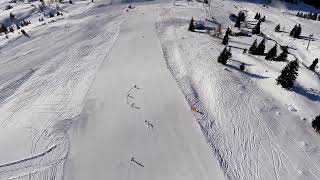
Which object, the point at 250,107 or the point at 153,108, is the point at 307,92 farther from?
the point at 153,108

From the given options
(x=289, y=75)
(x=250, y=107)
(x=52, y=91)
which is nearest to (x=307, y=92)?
(x=289, y=75)

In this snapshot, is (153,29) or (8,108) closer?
(8,108)

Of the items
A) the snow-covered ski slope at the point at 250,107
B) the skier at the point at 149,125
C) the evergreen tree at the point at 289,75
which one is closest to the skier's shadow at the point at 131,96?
the skier at the point at 149,125

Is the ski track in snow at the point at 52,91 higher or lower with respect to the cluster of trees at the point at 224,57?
lower

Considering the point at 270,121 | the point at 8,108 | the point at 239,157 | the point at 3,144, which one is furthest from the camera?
the point at 8,108

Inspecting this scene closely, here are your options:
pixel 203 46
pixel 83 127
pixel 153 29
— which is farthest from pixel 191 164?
pixel 153 29

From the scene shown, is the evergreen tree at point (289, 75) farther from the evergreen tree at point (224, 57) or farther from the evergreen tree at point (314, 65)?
the evergreen tree at point (224, 57)

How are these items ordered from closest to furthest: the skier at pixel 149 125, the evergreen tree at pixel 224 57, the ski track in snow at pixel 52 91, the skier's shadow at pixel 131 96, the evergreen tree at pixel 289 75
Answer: the ski track in snow at pixel 52 91
the skier at pixel 149 125
the skier's shadow at pixel 131 96
the evergreen tree at pixel 289 75
the evergreen tree at pixel 224 57

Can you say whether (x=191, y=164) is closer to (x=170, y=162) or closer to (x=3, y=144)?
(x=170, y=162)
